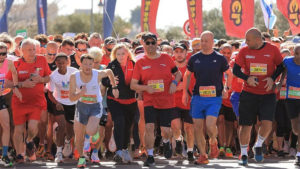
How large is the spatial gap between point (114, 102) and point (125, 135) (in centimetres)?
62

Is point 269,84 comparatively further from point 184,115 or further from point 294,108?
point 184,115

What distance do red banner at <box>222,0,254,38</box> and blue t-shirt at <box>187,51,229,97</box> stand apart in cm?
974

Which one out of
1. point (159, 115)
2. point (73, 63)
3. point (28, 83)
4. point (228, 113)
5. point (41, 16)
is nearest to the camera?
point (159, 115)

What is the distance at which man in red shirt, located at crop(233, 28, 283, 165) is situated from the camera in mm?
11086

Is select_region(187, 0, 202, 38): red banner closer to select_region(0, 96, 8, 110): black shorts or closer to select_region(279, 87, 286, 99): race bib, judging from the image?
select_region(279, 87, 286, 99): race bib

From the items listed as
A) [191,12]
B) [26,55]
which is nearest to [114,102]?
[26,55]

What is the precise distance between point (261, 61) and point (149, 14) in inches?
604

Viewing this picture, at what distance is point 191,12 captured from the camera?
2566 centimetres

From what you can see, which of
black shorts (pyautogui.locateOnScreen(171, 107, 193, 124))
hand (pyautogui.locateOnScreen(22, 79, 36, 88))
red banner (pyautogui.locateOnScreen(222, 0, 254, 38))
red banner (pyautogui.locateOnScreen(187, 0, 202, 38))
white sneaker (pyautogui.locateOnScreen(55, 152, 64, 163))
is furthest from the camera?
red banner (pyautogui.locateOnScreen(187, 0, 202, 38))

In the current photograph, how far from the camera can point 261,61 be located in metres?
11.1

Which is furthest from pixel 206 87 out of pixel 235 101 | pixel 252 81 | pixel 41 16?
pixel 41 16

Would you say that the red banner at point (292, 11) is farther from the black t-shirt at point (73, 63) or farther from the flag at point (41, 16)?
the flag at point (41, 16)

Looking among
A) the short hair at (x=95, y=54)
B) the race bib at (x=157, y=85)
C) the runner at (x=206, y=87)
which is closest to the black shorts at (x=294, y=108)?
the runner at (x=206, y=87)

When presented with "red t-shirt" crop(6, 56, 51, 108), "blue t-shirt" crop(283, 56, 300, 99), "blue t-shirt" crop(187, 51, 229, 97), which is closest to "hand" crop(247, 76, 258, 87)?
"blue t-shirt" crop(187, 51, 229, 97)
